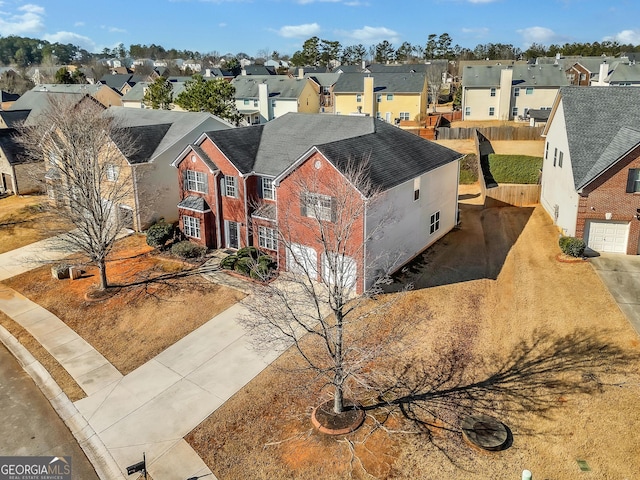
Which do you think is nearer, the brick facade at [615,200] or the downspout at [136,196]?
the brick facade at [615,200]

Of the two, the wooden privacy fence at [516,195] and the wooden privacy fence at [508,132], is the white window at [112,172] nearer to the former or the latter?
the wooden privacy fence at [516,195]

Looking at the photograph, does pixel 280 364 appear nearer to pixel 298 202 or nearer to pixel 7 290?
pixel 298 202

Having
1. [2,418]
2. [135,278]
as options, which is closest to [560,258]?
[135,278]

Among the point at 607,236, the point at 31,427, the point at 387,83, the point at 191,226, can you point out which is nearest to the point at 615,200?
the point at 607,236

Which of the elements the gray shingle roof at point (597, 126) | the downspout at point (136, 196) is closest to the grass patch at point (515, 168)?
the gray shingle roof at point (597, 126)

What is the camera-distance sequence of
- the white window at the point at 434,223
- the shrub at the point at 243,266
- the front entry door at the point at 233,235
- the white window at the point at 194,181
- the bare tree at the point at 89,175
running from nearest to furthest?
the bare tree at the point at 89,175, the shrub at the point at 243,266, the white window at the point at 434,223, the front entry door at the point at 233,235, the white window at the point at 194,181

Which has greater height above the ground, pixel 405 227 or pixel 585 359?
pixel 405 227

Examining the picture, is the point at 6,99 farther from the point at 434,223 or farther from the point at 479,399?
the point at 479,399
